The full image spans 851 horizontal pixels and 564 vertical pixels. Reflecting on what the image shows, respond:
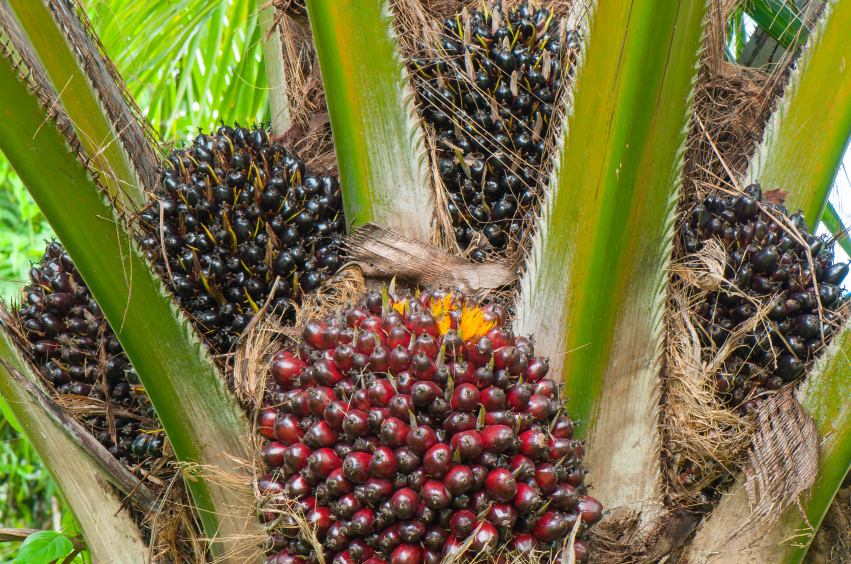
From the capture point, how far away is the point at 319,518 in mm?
1130

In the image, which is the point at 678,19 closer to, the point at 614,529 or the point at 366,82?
the point at 366,82

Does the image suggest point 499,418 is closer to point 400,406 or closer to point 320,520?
point 400,406

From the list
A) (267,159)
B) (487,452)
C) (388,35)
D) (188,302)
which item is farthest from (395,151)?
(487,452)

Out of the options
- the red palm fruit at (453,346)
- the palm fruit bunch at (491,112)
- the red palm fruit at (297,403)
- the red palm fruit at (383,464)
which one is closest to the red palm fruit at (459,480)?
the red palm fruit at (383,464)

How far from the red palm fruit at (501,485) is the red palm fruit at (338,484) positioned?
0.87 feet

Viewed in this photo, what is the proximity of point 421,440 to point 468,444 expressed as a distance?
0.29 ft

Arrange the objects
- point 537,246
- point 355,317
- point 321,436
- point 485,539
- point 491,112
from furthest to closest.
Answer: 1. point 491,112
2. point 537,246
3. point 355,317
4. point 321,436
5. point 485,539

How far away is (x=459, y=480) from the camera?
3.47 feet

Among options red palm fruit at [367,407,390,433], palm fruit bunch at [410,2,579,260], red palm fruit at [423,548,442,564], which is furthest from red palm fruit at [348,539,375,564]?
palm fruit bunch at [410,2,579,260]

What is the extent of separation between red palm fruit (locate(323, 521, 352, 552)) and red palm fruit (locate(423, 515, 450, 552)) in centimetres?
15

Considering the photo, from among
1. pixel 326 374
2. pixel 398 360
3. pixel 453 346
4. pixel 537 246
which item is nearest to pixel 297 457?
pixel 326 374

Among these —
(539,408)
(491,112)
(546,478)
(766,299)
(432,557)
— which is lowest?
(432,557)

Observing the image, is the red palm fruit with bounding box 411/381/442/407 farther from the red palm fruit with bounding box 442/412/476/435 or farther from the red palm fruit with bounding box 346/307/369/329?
the red palm fruit with bounding box 346/307/369/329

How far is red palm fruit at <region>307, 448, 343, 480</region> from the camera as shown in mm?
1128
